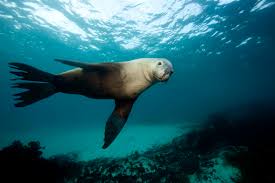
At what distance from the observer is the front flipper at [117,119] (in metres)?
3.54

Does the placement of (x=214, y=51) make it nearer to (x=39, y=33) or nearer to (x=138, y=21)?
(x=138, y=21)

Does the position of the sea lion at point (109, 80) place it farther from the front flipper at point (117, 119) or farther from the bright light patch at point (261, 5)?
the bright light patch at point (261, 5)

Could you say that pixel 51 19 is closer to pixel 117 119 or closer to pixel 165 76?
pixel 117 119

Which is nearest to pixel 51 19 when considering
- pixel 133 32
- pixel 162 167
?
pixel 133 32

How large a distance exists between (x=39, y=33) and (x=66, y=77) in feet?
63.8

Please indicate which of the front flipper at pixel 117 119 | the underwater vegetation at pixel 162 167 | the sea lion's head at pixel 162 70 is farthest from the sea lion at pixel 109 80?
the underwater vegetation at pixel 162 167

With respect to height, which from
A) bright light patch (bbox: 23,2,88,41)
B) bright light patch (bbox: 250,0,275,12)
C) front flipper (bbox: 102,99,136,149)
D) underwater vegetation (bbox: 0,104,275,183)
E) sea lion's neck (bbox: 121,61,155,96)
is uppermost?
bright light patch (bbox: 23,2,88,41)

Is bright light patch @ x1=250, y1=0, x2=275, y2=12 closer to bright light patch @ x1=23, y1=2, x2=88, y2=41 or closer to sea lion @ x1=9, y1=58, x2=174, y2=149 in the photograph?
bright light patch @ x1=23, y1=2, x2=88, y2=41

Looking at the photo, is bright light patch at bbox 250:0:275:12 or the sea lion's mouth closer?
the sea lion's mouth

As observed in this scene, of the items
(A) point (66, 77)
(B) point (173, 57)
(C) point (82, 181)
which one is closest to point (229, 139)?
(C) point (82, 181)

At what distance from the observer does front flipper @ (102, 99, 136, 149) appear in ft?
11.6

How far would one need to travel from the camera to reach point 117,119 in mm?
3656

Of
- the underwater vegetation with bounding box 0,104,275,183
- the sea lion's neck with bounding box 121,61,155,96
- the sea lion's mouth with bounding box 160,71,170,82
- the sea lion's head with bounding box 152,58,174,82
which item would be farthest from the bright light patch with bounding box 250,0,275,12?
the sea lion's mouth with bounding box 160,71,170,82

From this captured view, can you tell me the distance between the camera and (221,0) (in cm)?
1485
